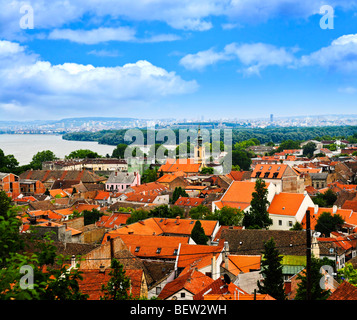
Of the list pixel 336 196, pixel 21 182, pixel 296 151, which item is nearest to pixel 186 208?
pixel 336 196

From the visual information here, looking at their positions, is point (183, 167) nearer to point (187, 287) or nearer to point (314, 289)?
point (187, 287)

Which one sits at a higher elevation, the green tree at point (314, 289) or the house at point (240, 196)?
the green tree at point (314, 289)

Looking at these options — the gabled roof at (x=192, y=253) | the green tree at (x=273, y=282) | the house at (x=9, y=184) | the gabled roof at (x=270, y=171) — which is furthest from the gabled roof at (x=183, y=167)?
the green tree at (x=273, y=282)

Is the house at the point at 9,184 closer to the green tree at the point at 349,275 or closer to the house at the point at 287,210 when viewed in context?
the house at the point at 287,210

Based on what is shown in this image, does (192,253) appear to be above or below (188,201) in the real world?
above

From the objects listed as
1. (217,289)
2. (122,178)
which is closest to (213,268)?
(217,289)
